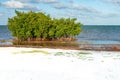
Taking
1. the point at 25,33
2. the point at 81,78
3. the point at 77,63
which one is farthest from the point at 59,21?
the point at 81,78

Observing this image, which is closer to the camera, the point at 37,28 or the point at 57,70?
the point at 57,70

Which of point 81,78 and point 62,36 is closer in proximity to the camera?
point 81,78

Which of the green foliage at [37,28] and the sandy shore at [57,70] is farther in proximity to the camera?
the green foliage at [37,28]

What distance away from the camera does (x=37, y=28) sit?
8694cm

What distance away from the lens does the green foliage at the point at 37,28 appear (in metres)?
85.6

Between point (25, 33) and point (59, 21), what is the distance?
10513mm

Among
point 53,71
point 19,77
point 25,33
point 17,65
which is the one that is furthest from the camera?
point 25,33

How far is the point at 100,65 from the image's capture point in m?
26.6

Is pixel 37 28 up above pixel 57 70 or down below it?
below

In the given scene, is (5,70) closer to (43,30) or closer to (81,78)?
(81,78)

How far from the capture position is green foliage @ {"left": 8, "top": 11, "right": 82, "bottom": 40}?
8556cm

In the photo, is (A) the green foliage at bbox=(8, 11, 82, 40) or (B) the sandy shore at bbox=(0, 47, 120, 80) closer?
(B) the sandy shore at bbox=(0, 47, 120, 80)

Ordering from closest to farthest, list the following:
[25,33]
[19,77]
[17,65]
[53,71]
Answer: [19,77] → [53,71] → [17,65] → [25,33]

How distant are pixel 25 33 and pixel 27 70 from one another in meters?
62.2
